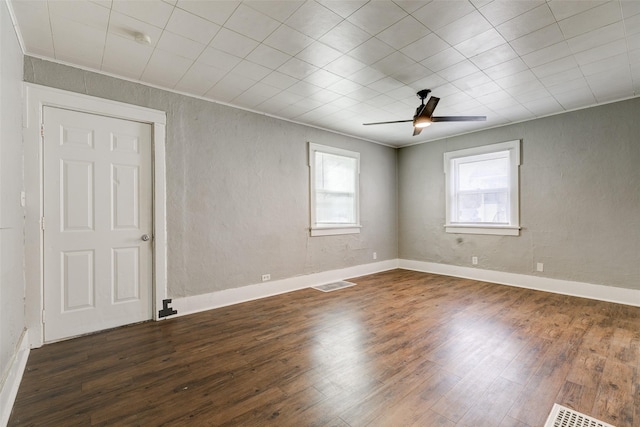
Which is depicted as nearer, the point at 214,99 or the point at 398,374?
the point at 398,374

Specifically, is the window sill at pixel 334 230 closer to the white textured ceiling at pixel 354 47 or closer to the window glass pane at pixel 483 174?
the white textured ceiling at pixel 354 47

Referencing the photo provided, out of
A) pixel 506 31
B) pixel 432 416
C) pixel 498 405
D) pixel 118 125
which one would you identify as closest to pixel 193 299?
pixel 118 125

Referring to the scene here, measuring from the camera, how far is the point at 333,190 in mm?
5148

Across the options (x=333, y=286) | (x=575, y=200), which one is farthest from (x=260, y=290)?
(x=575, y=200)

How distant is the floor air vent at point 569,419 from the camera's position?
5.17 ft

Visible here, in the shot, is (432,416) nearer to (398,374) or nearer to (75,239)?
(398,374)

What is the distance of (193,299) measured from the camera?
3.46 meters

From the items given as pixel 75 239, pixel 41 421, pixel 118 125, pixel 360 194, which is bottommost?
pixel 41 421

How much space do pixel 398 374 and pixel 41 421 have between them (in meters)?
2.21

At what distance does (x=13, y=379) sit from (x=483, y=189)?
6.04 meters

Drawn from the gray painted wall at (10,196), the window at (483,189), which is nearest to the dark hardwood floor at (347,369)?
the gray painted wall at (10,196)

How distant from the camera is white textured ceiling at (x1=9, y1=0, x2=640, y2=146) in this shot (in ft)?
6.79

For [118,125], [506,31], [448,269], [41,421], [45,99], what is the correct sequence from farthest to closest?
[448,269], [118,125], [45,99], [506,31], [41,421]

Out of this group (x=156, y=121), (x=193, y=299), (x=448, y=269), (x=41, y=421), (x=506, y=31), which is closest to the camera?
(x=41, y=421)
